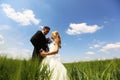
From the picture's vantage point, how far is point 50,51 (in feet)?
21.7

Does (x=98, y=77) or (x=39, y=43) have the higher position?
(x=39, y=43)

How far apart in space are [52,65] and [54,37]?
2.35 ft

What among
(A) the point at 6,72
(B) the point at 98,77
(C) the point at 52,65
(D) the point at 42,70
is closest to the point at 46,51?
(C) the point at 52,65

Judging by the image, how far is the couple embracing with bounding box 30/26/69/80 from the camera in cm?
605

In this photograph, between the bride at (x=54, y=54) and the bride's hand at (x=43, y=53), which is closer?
the bride at (x=54, y=54)

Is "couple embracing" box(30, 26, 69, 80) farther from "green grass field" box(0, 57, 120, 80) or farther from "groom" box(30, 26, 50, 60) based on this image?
"green grass field" box(0, 57, 120, 80)

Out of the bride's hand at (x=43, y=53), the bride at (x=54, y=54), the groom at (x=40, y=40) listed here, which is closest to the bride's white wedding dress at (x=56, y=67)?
the bride at (x=54, y=54)

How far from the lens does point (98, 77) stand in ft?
13.3

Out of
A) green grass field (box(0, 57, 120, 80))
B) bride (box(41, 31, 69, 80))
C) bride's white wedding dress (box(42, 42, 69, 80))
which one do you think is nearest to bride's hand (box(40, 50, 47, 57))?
bride (box(41, 31, 69, 80))

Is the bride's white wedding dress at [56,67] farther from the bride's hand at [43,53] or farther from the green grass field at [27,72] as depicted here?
the green grass field at [27,72]

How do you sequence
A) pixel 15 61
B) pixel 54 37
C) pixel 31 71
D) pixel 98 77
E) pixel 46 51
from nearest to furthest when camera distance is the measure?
1. pixel 98 77
2. pixel 31 71
3. pixel 15 61
4. pixel 54 37
5. pixel 46 51

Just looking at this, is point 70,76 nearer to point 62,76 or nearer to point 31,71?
point 62,76

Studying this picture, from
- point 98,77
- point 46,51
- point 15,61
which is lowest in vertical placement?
point 98,77

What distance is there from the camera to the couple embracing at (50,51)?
605 cm
